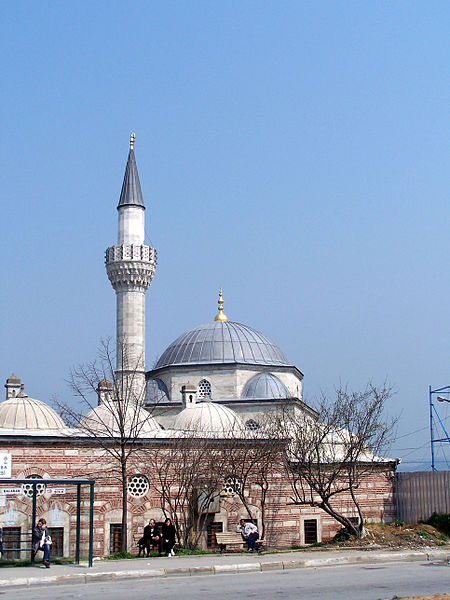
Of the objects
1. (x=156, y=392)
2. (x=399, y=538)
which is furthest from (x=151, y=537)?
(x=156, y=392)

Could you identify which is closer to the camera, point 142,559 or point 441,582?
point 441,582

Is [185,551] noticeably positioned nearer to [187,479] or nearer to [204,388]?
[187,479]

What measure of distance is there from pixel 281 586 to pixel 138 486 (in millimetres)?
9800

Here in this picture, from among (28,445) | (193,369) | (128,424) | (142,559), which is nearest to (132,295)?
(193,369)

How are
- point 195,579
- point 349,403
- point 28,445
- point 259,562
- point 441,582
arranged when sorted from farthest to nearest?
point 28,445
point 349,403
point 259,562
point 195,579
point 441,582

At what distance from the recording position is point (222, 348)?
1282 inches

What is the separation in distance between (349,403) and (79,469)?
6.75 m

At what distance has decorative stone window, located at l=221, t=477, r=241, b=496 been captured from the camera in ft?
62.4

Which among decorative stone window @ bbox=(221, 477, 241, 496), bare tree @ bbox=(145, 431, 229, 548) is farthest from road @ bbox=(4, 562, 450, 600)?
decorative stone window @ bbox=(221, 477, 241, 496)

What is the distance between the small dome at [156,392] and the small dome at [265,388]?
3117 millimetres

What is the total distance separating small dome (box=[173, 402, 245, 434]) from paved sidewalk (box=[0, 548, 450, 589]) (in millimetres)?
8824

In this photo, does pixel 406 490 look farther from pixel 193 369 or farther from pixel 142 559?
pixel 193 369

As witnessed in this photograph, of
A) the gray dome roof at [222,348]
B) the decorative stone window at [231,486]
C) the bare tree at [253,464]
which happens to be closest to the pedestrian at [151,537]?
the decorative stone window at [231,486]

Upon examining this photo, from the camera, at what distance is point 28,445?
19.7 meters
